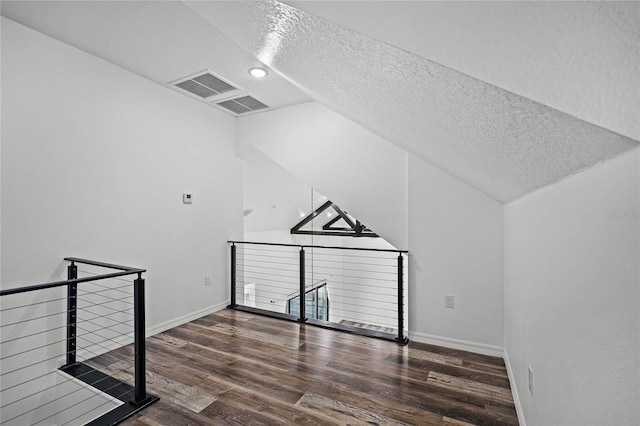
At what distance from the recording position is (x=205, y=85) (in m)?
3.23

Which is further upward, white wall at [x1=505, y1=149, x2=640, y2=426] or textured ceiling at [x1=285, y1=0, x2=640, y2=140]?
textured ceiling at [x1=285, y1=0, x2=640, y2=140]

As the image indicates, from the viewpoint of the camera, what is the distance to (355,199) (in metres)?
3.42

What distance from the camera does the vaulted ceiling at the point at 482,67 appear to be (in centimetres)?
39

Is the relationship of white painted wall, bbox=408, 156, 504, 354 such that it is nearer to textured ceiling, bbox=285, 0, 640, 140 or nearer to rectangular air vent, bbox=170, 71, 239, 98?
rectangular air vent, bbox=170, 71, 239, 98

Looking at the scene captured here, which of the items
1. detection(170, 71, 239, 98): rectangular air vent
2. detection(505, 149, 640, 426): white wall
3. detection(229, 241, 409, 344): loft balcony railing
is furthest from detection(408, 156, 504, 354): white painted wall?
detection(229, 241, 409, 344): loft balcony railing

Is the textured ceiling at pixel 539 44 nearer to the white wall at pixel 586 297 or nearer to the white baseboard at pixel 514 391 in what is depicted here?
the white wall at pixel 586 297

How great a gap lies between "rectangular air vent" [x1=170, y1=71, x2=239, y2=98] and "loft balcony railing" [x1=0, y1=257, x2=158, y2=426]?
6.15 feet

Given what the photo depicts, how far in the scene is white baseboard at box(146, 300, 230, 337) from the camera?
10.4 ft

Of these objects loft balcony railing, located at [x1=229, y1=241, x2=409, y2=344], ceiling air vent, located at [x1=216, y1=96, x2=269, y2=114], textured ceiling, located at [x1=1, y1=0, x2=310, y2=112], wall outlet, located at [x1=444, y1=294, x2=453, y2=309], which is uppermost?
textured ceiling, located at [x1=1, y1=0, x2=310, y2=112]

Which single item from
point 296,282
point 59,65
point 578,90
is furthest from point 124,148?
point 296,282

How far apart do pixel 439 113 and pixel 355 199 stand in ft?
7.93

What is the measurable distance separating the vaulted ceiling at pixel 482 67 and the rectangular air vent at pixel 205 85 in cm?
Answer: 174

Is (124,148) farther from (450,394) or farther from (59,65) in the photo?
(450,394)

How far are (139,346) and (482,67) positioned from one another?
2386 millimetres
